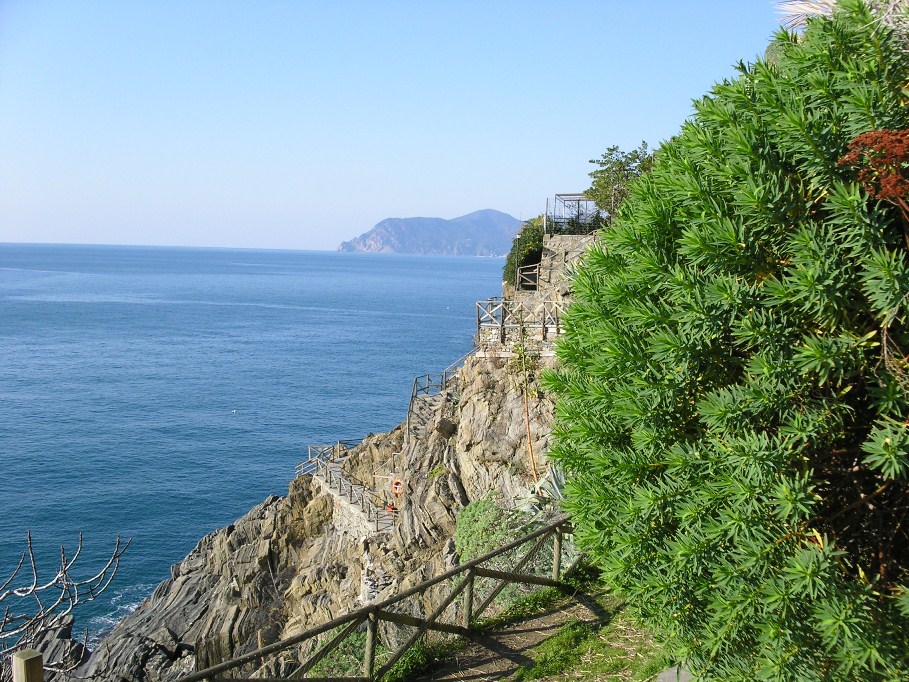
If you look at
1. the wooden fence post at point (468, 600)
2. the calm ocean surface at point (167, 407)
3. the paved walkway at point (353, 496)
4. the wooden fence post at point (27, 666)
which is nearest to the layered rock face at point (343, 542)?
the paved walkway at point (353, 496)

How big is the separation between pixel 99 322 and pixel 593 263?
11031 centimetres

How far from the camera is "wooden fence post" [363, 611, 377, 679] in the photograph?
929cm

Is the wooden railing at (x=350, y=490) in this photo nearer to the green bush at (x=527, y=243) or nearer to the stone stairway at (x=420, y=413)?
the stone stairway at (x=420, y=413)

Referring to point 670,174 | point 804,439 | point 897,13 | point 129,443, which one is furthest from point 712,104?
point 129,443

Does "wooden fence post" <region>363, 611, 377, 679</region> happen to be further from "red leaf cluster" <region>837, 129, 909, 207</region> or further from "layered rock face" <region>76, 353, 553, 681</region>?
"red leaf cluster" <region>837, 129, 909, 207</region>

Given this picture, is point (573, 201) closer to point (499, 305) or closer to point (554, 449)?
point (499, 305)

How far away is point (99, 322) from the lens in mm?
106062

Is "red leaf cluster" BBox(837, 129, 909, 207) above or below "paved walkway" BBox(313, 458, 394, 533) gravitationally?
above

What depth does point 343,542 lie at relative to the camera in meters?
30.2

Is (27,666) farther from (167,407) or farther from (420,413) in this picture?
(167,407)

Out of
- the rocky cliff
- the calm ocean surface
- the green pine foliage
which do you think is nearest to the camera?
the green pine foliage

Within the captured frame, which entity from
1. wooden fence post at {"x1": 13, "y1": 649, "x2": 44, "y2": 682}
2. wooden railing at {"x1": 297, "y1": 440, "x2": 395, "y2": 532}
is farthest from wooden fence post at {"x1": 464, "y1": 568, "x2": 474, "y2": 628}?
wooden railing at {"x1": 297, "y1": 440, "x2": 395, "y2": 532}

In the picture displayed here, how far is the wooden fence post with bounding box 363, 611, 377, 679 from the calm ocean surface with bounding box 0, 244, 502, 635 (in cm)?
2694

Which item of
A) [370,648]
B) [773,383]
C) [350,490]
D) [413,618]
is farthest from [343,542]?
[773,383]
